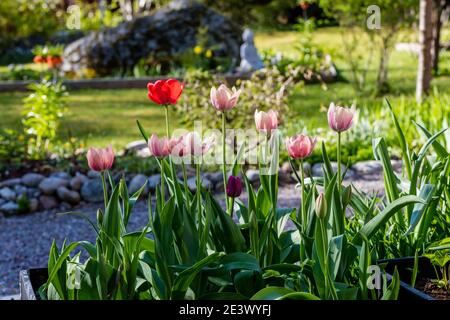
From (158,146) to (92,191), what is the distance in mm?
4099

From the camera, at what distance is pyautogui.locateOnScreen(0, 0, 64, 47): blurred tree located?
1599 centimetres

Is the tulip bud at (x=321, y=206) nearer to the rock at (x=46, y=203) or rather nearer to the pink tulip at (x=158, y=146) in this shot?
the pink tulip at (x=158, y=146)

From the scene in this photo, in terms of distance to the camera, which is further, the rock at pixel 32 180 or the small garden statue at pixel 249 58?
the small garden statue at pixel 249 58

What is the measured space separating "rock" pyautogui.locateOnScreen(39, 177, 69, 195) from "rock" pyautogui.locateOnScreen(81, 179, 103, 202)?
0.18 meters

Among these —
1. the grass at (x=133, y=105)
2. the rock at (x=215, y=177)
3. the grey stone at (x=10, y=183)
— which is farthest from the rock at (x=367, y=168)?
the grey stone at (x=10, y=183)

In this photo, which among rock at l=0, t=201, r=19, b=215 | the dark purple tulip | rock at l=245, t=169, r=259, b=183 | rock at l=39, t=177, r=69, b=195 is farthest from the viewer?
rock at l=245, t=169, r=259, b=183

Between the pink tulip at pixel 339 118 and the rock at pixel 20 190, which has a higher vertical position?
the pink tulip at pixel 339 118

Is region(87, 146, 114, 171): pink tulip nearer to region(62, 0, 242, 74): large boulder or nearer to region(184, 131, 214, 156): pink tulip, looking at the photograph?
region(184, 131, 214, 156): pink tulip

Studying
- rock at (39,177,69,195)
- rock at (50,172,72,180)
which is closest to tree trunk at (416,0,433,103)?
rock at (50,172,72,180)

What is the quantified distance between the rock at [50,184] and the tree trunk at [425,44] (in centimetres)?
385

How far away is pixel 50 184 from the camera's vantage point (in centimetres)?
646

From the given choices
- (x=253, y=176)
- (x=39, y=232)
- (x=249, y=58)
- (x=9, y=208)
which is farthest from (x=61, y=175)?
(x=249, y=58)

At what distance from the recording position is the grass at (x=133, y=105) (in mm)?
8899

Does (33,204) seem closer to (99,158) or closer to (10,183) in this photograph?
(10,183)
